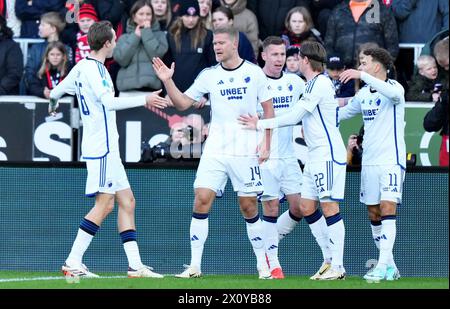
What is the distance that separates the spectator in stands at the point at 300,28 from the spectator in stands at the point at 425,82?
1.33 metres

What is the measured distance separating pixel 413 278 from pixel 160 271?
8.92 feet

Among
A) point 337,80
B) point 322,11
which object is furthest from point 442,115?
point 322,11

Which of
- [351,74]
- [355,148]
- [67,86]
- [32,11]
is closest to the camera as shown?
[351,74]

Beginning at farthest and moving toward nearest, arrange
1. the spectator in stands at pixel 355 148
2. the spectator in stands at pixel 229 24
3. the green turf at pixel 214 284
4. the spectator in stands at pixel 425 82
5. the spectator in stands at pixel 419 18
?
the spectator in stands at pixel 419 18
the spectator in stands at pixel 229 24
the spectator in stands at pixel 425 82
the spectator in stands at pixel 355 148
the green turf at pixel 214 284

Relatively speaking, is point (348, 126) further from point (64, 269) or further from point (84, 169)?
point (64, 269)

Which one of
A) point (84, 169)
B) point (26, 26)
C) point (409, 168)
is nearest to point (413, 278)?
point (409, 168)

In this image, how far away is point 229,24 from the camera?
15078 mm

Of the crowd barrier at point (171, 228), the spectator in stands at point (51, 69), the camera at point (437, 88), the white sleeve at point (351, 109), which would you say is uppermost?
the spectator in stands at point (51, 69)

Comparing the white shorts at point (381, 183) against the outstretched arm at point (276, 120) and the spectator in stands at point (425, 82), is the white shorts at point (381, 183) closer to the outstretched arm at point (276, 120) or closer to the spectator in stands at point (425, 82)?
the outstretched arm at point (276, 120)

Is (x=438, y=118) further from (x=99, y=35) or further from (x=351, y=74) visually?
(x=99, y=35)

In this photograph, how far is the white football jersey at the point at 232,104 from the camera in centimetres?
1222

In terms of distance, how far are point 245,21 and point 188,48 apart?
85cm

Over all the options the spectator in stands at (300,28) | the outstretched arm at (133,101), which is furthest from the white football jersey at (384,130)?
the spectator in stands at (300,28)
